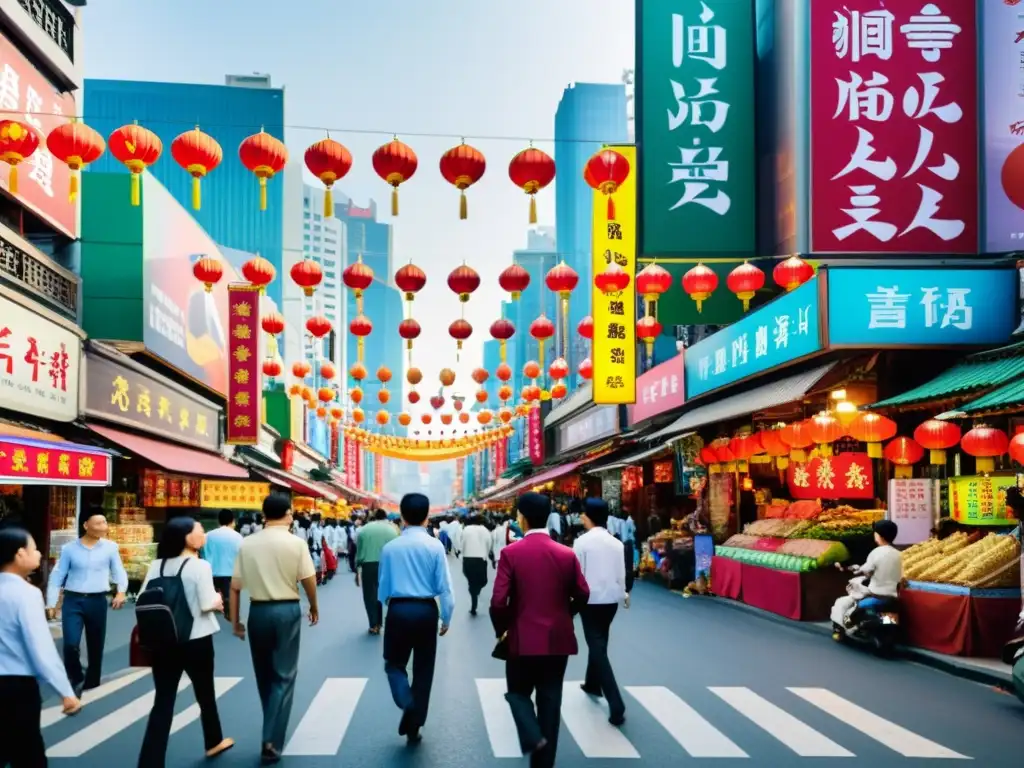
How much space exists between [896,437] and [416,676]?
11.4 metres

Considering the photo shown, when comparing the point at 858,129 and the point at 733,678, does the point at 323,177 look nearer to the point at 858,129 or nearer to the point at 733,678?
the point at 733,678

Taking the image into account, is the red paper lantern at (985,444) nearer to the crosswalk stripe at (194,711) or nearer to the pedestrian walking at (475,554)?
the pedestrian walking at (475,554)

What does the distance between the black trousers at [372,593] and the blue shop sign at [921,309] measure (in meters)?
7.88

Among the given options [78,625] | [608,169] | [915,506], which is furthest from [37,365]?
[915,506]

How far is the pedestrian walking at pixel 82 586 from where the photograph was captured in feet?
30.8

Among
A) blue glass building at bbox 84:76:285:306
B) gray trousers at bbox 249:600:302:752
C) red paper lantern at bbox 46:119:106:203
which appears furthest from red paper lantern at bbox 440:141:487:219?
blue glass building at bbox 84:76:285:306

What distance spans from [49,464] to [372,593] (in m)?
5.00

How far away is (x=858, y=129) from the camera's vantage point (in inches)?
738

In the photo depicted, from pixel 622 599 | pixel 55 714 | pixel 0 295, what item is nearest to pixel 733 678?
pixel 622 599

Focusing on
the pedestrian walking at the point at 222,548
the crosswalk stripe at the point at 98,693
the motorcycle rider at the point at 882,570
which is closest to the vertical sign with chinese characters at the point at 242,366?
the pedestrian walking at the point at 222,548

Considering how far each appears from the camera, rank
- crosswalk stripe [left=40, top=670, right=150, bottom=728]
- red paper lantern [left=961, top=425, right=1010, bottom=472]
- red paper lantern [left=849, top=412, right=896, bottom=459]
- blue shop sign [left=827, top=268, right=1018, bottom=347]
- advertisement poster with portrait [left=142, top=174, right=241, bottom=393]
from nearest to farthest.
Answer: crosswalk stripe [left=40, top=670, right=150, bottom=728]
red paper lantern [left=961, top=425, right=1010, bottom=472]
red paper lantern [left=849, top=412, right=896, bottom=459]
blue shop sign [left=827, top=268, right=1018, bottom=347]
advertisement poster with portrait [left=142, top=174, right=241, bottom=393]

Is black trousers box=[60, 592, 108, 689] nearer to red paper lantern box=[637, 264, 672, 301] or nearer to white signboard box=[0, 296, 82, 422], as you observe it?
white signboard box=[0, 296, 82, 422]

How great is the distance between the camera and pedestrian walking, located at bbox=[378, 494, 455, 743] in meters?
7.46

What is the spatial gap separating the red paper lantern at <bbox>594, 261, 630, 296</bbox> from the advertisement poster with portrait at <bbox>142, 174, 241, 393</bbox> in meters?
8.93
